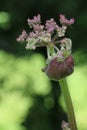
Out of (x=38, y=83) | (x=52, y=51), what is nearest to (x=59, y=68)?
(x=52, y=51)

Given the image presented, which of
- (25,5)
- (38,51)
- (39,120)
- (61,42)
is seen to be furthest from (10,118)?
(61,42)

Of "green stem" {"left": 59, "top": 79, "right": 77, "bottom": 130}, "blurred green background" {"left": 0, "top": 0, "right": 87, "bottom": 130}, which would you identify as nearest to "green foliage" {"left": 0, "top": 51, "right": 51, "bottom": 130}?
"blurred green background" {"left": 0, "top": 0, "right": 87, "bottom": 130}

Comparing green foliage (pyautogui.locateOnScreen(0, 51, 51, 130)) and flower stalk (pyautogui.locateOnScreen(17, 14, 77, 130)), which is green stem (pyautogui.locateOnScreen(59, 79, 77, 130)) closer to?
flower stalk (pyautogui.locateOnScreen(17, 14, 77, 130))

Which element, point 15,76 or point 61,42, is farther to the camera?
point 15,76

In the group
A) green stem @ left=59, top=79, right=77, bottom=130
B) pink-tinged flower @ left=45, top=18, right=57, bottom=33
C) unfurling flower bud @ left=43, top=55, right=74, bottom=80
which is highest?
pink-tinged flower @ left=45, top=18, right=57, bottom=33

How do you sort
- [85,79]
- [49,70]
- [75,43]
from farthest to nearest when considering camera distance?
[75,43]
[85,79]
[49,70]

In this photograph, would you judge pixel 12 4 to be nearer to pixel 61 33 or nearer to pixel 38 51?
pixel 38 51
